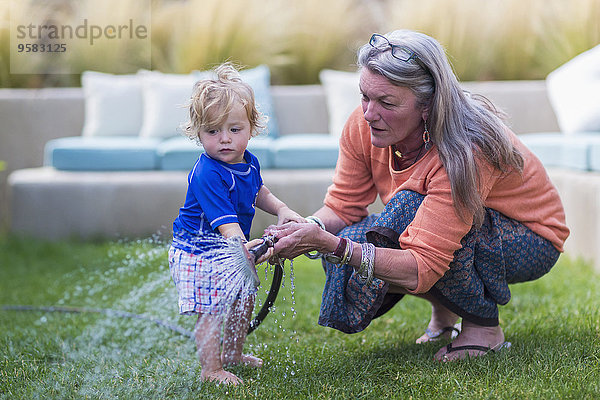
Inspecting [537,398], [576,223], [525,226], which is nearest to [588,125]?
[576,223]

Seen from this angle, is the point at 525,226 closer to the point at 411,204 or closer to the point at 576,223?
the point at 411,204

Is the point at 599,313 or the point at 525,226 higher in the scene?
the point at 525,226

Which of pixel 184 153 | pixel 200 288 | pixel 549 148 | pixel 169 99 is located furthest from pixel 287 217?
pixel 169 99

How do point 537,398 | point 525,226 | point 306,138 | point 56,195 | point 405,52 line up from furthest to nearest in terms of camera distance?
point 306,138 → point 56,195 → point 525,226 → point 405,52 → point 537,398

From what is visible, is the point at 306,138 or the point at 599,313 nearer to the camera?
the point at 599,313

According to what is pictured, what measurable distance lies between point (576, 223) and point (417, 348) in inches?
74.3

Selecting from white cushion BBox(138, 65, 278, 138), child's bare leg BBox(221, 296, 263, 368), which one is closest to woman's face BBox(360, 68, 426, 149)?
child's bare leg BBox(221, 296, 263, 368)

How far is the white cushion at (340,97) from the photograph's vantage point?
5152 mm

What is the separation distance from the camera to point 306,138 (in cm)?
503

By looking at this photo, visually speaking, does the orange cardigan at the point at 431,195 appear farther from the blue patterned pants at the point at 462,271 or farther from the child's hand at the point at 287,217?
the child's hand at the point at 287,217

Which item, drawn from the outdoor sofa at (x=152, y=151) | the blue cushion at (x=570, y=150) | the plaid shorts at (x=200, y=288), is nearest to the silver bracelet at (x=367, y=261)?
the plaid shorts at (x=200, y=288)

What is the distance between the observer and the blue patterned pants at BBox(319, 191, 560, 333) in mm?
2162

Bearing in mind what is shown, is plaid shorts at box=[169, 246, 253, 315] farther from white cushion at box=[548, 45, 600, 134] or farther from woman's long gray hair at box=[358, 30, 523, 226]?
white cushion at box=[548, 45, 600, 134]

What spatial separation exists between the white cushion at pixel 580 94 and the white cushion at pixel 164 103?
2.57 meters
